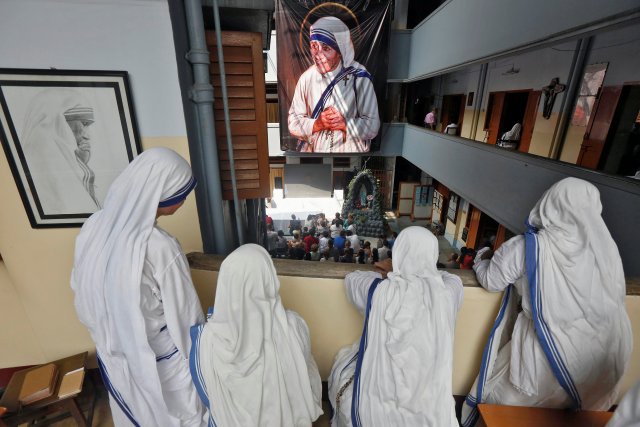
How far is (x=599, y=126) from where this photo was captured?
410cm

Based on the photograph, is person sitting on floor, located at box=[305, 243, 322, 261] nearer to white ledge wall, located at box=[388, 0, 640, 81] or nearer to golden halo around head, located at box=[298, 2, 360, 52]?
white ledge wall, located at box=[388, 0, 640, 81]

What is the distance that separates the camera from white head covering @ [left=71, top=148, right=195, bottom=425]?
4.06ft

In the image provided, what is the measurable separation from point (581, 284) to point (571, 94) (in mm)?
4653

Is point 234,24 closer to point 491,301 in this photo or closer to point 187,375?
point 187,375

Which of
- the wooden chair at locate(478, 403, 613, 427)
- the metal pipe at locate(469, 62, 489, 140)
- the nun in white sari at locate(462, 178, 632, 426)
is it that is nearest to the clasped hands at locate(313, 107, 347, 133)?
the metal pipe at locate(469, 62, 489, 140)

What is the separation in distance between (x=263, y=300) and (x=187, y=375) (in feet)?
2.26

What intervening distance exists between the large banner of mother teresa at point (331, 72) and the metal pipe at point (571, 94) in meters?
3.51

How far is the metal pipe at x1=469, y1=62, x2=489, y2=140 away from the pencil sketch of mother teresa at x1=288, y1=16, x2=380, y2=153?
2479 millimetres

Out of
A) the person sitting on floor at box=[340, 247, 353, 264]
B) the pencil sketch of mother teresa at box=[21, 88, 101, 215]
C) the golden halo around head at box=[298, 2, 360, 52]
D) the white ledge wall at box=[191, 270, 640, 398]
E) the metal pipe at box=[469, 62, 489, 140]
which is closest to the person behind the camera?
the white ledge wall at box=[191, 270, 640, 398]

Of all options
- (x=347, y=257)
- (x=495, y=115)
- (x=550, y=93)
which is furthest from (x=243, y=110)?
(x=495, y=115)

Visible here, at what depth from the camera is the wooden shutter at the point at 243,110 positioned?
2.10m

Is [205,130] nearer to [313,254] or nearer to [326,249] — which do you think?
[313,254]

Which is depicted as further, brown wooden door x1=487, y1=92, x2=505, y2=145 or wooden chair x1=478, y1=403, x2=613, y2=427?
brown wooden door x1=487, y1=92, x2=505, y2=145

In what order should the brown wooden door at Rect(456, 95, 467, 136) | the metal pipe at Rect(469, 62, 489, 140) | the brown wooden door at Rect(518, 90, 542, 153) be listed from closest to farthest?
the brown wooden door at Rect(518, 90, 542, 153), the metal pipe at Rect(469, 62, 489, 140), the brown wooden door at Rect(456, 95, 467, 136)
